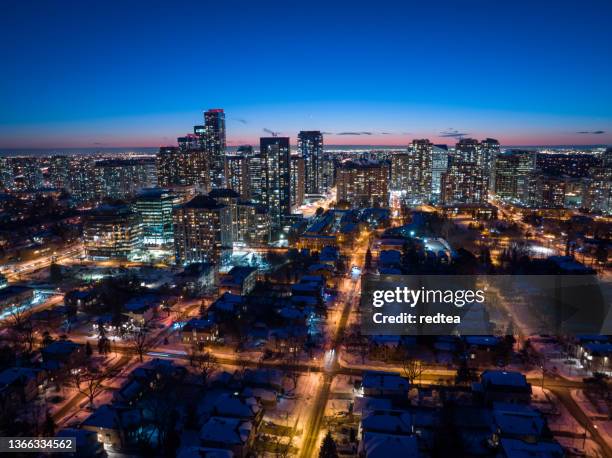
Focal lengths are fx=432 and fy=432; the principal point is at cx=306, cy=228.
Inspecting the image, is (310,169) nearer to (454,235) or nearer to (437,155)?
(437,155)

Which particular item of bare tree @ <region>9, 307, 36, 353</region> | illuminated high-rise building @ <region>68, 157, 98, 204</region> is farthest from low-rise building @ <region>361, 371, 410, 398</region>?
illuminated high-rise building @ <region>68, 157, 98, 204</region>

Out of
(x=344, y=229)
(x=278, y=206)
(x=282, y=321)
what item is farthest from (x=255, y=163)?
(x=282, y=321)

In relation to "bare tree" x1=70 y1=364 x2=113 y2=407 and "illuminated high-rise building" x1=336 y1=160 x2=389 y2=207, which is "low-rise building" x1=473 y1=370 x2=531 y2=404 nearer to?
"bare tree" x1=70 y1=364 x2=113 y2=407

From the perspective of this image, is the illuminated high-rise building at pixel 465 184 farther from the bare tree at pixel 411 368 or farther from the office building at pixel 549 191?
the bare tree at pixel 411 368

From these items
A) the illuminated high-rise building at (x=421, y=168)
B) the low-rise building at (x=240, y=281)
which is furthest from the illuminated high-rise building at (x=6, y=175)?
the illuminated high-rise building at (x=421, y=168)

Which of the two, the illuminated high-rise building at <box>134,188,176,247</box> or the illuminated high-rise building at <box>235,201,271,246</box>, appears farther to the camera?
the illuminated high-rise building at <box>235,201,271,246</box>
